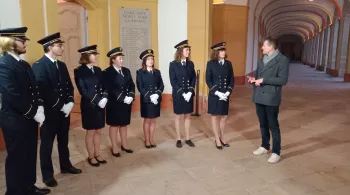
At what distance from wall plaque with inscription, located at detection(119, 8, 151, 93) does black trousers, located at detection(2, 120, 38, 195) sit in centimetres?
447

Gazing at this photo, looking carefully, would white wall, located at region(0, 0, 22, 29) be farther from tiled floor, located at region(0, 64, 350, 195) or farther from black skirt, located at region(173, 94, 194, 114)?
black skirt, located at region(173, 94, 194, 114)

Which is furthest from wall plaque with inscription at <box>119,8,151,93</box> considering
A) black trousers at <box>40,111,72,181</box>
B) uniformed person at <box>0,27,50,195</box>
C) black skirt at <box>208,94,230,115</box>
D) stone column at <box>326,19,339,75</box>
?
stone column at <box>326,19,339,75</box>

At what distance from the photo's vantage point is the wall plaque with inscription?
732cm

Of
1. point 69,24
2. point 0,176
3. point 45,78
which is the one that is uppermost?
point 69,24

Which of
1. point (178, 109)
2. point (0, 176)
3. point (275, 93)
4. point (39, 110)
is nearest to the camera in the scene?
point (39, 110)

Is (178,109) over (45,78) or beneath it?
beneath

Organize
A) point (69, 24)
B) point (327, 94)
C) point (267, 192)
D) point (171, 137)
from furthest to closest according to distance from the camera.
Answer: point (327, 94)
point (69, 24)
point (171, 137)
point (267, 192)

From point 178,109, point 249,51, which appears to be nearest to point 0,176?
point 178,109

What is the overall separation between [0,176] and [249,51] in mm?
11903

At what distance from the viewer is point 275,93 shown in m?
4.24

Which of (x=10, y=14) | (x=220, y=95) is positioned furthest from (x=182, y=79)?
(x=10, y=14)

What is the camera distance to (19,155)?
306cm

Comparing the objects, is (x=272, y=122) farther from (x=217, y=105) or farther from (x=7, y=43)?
(x=7, y=43)

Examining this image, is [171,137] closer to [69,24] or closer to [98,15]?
[98,15]
